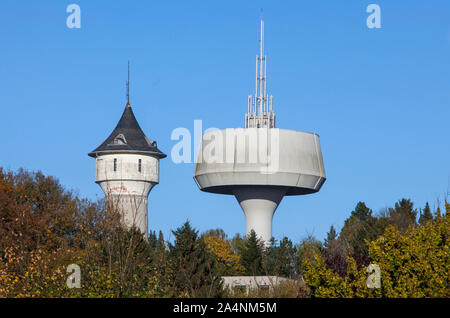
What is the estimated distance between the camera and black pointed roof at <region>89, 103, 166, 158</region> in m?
89.9

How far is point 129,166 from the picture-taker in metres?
89.2

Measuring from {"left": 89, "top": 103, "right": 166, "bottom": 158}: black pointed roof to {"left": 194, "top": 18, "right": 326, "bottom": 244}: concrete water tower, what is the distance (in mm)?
16757

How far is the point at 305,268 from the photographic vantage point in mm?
29641

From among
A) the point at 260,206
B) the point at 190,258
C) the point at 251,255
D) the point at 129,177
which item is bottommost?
the point at 190,258

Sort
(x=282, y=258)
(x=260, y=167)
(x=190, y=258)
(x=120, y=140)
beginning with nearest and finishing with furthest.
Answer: (x=190, y=258) < (x=282, y=258) < (x=260, y=167) < (x=120, y=140)

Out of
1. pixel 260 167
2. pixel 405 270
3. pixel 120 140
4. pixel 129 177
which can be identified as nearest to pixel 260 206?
pixel 260 167

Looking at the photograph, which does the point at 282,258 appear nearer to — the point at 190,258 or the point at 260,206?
the point at 260,206

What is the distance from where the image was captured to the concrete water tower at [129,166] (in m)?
87.8

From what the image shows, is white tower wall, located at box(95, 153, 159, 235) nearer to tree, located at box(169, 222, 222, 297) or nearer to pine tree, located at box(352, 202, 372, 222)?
pine tree, located at box(352, 202, 372, 222)

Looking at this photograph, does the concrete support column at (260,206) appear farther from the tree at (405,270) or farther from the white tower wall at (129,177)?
the tree at (405,270)

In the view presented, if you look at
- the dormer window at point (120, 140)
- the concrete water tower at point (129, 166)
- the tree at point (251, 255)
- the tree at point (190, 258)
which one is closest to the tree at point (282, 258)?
the tree at point (251, 255)

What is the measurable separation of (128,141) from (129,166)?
12.1 feet
